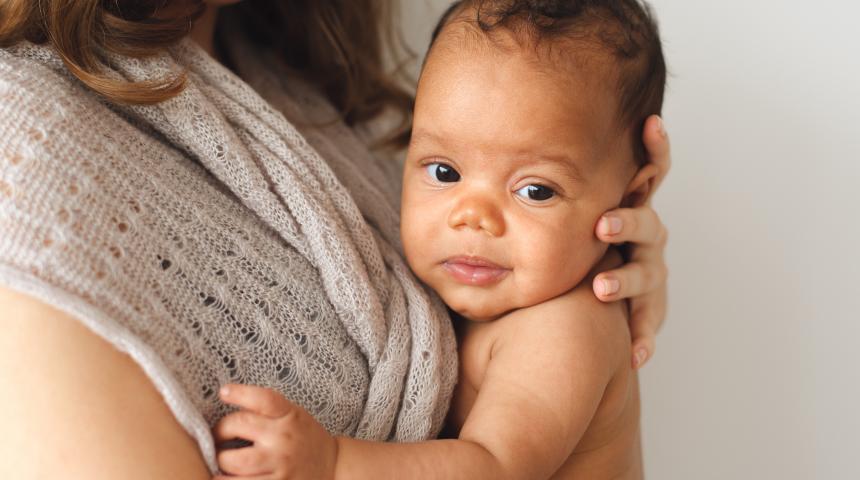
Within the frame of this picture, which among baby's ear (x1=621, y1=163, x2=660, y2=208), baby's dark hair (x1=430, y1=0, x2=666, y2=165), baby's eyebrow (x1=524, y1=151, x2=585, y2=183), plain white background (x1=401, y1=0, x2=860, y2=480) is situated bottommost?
plain white background (x1=401, y1=0, x2=860, y2=480)

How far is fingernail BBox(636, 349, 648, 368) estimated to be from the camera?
1228 millimetres

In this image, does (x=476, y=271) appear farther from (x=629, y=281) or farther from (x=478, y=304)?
(x=629, y=281)

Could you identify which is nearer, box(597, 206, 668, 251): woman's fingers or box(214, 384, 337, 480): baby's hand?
box(214, 384, 337, 480): baby's hand

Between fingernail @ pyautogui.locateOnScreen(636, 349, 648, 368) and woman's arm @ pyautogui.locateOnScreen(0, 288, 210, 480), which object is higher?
woman's arm @ pyautogui.locateOnScreen(0, 288, 210, 480)

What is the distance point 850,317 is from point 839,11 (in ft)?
2.10

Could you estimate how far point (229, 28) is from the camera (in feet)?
4.94

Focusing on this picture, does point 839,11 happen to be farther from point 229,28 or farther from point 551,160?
point 229,28

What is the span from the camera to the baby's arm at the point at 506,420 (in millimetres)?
814

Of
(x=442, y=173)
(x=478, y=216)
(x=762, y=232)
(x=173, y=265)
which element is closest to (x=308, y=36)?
(x=442, y=173)

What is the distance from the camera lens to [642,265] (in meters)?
1.29

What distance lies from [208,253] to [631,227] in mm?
583

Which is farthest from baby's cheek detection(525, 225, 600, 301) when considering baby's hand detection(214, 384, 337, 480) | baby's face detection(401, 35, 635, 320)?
baby's hand detection(214, 384, 337, 480)

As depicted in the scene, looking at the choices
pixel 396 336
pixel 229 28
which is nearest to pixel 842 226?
pixel 396 336

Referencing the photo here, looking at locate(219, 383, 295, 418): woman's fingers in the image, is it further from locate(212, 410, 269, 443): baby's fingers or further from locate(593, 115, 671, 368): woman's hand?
locate(593, 115, 671, 368): woman's hand
